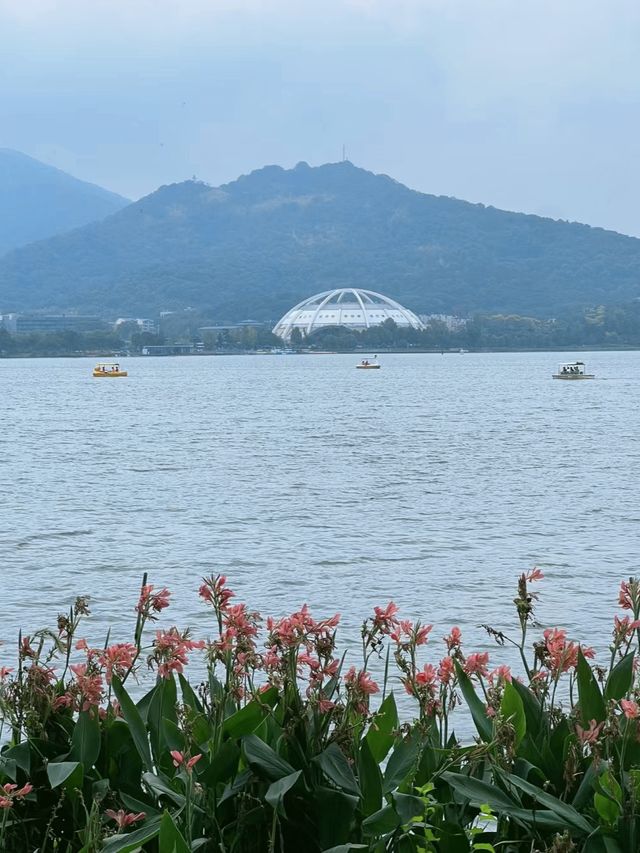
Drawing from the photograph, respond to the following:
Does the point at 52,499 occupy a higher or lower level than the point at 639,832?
lower

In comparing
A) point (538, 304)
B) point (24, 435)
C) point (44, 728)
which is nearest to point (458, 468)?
point (24, 435)

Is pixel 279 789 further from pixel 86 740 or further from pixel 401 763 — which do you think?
pixel 86 740

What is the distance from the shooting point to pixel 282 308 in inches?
7795

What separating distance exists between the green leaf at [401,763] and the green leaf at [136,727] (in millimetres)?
539

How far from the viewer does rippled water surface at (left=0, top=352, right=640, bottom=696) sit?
1058 cm

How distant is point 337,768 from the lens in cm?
271

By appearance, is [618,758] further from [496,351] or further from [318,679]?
[496,351]

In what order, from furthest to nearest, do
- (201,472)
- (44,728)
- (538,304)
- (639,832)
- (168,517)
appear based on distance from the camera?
(538,304)
(201,472)
(168,517)
(44,728)
(639,832)

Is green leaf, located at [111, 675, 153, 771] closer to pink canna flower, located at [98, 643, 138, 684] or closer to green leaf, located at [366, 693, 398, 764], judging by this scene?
pink canna flower, located at [98, 643, 138, 684]

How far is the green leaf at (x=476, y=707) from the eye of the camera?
9.60ft

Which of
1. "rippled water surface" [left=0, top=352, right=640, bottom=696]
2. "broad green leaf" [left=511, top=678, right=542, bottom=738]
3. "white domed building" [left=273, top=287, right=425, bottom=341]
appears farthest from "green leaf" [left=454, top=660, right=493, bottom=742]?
"white domed building" [left=273, top=287, right=425, bottom=341]

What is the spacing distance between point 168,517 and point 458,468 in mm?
9718

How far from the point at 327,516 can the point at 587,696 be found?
14.2 m

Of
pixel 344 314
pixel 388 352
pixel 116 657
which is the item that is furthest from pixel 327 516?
pixel 388 352
